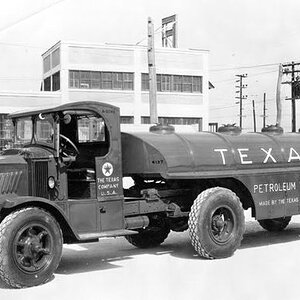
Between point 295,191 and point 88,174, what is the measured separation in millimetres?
3778

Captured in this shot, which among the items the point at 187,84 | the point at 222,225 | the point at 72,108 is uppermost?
the point at 187,84

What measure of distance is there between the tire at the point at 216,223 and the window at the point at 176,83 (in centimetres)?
4507

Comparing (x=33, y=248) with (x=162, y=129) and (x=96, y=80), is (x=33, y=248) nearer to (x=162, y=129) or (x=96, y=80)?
(x=162, y=129)

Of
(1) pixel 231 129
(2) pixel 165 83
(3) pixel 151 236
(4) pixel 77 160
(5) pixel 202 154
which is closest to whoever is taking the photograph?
(4) pixel 77 160

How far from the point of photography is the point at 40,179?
7664 millimetres

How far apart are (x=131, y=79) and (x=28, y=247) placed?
4663cm

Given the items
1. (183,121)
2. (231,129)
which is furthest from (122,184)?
(183,121)

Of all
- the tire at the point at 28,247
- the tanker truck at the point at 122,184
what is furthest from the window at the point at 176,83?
the tire at the point at 28,247

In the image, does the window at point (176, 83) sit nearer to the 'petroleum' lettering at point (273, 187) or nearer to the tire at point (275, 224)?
the tire at point (275, 224)

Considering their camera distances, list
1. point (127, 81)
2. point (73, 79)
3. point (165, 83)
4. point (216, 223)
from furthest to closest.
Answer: point (165, 83) → point (127, 81) → point (73, 79) → point (216, 223)

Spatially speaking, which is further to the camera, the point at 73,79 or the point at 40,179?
the point at 73,79

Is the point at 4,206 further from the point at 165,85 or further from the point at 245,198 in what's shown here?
the point at 165,85

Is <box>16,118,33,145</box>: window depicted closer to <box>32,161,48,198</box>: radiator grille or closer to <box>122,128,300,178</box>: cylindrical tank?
<box>32,161,48,198</box>: radiator grille

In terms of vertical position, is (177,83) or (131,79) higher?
(131,79)
